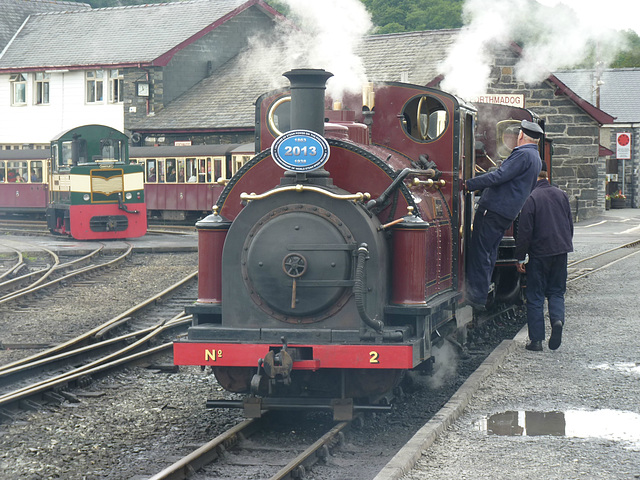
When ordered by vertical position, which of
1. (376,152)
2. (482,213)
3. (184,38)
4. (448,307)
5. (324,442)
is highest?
(184,38)

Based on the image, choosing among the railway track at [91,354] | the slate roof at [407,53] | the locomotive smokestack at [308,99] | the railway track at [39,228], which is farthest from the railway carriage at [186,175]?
the locomotive smokestack at [308,99]

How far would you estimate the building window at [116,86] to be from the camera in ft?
113

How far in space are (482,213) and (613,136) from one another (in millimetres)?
35306

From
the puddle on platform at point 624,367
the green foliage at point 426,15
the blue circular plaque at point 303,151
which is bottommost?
the puddle on platform at point 624,367

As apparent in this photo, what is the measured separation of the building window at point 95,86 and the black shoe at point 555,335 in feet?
96.5

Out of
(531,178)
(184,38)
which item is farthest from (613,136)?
(531,178)

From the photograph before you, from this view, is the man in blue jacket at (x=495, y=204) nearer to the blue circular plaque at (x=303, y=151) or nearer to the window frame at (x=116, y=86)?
the blue circular plaque at (x=303, y=151)

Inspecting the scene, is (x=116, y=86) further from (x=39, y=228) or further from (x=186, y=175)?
(x=39, y=228)

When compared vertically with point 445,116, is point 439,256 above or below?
below

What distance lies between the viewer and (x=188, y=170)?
2819 centimetres

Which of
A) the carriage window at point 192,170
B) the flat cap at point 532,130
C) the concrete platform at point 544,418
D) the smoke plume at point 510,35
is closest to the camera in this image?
the concrete platform at point 544,418

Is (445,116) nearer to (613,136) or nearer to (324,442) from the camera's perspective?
(324,442)

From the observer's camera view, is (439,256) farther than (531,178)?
No

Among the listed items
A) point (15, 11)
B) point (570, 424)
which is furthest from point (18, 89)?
point (570, 424)
